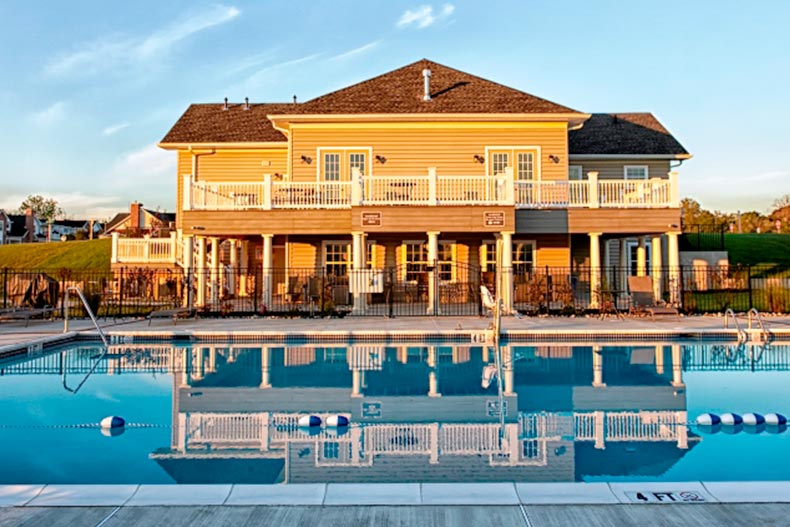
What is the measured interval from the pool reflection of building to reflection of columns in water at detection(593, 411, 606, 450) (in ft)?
0.08

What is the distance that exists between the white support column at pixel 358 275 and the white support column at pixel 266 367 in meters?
4.94

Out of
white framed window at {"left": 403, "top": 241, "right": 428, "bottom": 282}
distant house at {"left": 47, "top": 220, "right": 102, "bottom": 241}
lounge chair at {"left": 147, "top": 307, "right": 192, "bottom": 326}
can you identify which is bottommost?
lounge chair at {"left": 147, "top": 307, "right": 192, "bottom": 326}

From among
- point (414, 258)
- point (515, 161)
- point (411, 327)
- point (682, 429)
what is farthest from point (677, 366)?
point (515, 161)

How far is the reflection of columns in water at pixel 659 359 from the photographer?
34.7 ft

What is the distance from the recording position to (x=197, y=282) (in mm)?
20109

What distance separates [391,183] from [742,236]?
35.4m

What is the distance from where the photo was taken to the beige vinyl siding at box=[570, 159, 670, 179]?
81.5 feet

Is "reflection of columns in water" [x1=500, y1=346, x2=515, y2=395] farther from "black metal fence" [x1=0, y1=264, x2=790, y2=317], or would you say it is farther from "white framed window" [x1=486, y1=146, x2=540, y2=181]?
"white framed window" [x1=486, y1=146, x2=540, y2=181]

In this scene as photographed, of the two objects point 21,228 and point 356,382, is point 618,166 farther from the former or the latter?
point 21,228

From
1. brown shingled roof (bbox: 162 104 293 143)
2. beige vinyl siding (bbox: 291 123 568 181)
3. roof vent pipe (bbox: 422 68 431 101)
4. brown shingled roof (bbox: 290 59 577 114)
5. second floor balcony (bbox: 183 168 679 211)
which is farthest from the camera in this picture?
brown shingled roof (bbox: 162 104 293 143)

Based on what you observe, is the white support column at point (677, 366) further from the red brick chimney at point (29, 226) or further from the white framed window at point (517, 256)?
the red brick chimney at point (29, 226)

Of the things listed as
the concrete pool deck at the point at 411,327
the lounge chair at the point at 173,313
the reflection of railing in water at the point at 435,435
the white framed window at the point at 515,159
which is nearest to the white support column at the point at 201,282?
the lounge chair at the point at 173,313

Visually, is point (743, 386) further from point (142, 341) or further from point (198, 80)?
point (198, 80)

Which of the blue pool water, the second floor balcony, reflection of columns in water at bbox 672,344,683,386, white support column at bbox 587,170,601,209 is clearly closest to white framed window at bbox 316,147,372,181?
the second floor balcony
